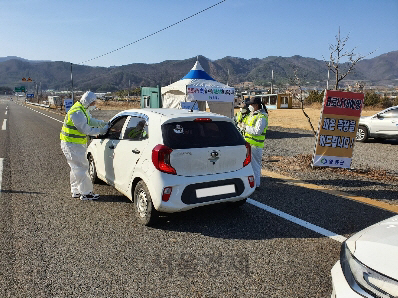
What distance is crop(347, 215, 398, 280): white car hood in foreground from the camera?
2.09 m

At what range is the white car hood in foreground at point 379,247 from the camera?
6.86ft

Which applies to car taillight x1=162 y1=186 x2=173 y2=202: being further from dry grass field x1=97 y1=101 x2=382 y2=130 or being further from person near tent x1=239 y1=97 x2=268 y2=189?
dry grass field x1=97 y1=101 x2=382 y2=130

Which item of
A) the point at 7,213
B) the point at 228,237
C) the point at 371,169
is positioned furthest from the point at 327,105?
the point at 7,213

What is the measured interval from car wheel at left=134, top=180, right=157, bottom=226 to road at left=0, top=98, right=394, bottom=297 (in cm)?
14

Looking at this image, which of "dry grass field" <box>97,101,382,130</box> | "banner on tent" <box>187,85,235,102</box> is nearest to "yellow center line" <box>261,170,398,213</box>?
"banner on tent" <box>187,85,235,102</box>

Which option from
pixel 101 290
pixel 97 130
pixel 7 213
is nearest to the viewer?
pixel 101 290

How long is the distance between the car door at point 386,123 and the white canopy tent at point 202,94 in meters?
6.49

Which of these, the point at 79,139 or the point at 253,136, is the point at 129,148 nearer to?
the point at 79,139

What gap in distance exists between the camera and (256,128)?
5.82 m

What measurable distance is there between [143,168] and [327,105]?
4954 mm

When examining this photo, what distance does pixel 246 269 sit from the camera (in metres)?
3.41

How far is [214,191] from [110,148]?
2.05 m

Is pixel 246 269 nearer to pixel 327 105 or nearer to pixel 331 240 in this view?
pixel 331 240

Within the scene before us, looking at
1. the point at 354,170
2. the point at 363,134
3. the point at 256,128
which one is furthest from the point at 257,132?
the point at 363,134
